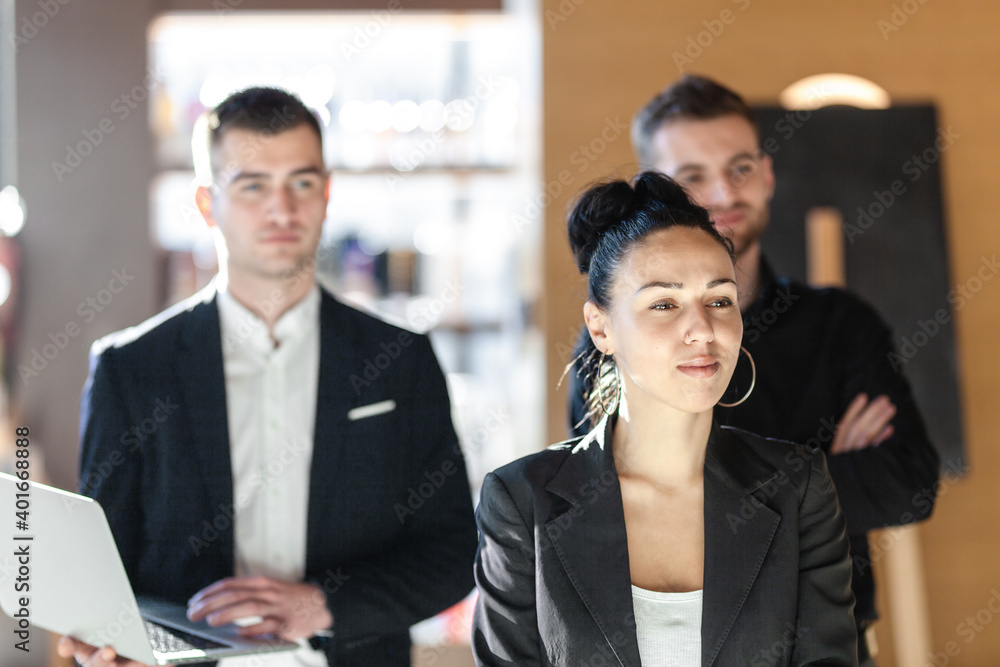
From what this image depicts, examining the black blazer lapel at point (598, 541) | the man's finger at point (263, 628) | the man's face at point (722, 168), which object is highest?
the man's face at point (722, 168)

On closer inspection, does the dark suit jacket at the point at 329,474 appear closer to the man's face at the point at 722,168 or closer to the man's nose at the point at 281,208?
the man's nose at the point at 281,208

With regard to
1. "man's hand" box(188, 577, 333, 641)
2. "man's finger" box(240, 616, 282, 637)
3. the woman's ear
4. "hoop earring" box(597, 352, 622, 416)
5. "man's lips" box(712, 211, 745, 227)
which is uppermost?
"man's lips" box(712, 211, 745, 227)

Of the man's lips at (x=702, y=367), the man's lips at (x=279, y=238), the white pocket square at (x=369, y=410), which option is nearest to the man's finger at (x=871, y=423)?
the man's lips at (x=702, y=367)

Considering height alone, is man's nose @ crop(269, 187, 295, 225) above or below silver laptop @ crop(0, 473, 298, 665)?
above

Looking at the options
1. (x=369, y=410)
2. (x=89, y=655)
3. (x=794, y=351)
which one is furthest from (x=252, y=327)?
(x=794, y=351)

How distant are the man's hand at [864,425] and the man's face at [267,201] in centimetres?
119

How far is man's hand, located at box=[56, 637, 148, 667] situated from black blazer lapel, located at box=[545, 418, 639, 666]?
0.81 metres

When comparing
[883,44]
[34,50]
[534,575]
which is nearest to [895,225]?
[883,44]

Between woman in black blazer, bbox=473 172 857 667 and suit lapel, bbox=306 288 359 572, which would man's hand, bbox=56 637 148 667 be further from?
woman in black blazer, bbox=473 172 857 667

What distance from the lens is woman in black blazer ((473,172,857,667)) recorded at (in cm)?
151

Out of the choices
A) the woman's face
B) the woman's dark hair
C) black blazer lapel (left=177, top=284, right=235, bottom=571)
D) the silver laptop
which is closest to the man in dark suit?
black blazer lapel (left=177, top=284, right=235, bottom=571)

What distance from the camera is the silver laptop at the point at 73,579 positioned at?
1.59 metres

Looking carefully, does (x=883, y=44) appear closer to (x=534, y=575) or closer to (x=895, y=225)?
(x=895, y=225)

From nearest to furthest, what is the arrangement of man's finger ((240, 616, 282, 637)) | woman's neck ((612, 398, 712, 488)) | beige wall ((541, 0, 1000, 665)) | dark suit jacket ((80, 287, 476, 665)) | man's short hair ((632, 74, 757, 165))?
1. woman's neck ((612, 398, 712, 488))
2. man's finger ((240, 616, 282, 637))
3. dark suit jacket ((80, 287, 476, 665))
4. man's short hair ((632, 74, 757, 165))
5. beige wall ((541, 0, 1000, 665))
